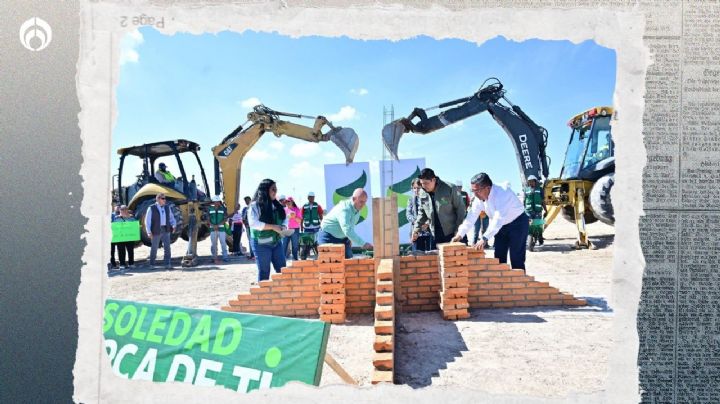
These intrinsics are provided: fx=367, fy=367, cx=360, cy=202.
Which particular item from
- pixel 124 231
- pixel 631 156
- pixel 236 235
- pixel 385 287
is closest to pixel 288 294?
pixel 385 287

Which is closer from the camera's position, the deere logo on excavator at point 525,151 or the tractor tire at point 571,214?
the deere logo on excavator at point 525,151

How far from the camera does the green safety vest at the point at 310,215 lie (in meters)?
8.02

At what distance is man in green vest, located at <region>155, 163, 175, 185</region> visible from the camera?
9.07 meters

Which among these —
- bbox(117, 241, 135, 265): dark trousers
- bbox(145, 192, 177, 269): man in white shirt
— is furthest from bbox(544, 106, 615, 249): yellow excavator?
bbox(117, 241, 135, 265): dark trousers

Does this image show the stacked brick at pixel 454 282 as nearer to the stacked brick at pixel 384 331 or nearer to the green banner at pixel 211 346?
the stacked brick at pixel 384 331

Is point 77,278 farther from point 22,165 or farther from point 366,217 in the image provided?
point 366,217

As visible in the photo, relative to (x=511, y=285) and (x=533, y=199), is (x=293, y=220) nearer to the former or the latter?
(x=533, y=199)

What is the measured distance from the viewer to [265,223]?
13.4ft

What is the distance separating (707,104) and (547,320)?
208cm

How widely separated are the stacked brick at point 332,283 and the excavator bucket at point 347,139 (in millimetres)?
4703

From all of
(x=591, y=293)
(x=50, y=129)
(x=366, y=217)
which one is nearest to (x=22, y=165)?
(x=50, y=129)

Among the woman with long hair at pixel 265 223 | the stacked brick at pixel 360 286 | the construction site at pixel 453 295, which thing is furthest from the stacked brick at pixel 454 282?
the woman with long hair at pixel 265 223

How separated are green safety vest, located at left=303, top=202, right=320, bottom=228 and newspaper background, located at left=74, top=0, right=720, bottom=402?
18.8 ft

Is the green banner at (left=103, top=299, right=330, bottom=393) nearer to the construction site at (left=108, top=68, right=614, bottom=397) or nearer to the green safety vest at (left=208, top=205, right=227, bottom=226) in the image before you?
the construction site at (left=108, top=68, right=614, bottom=397)
